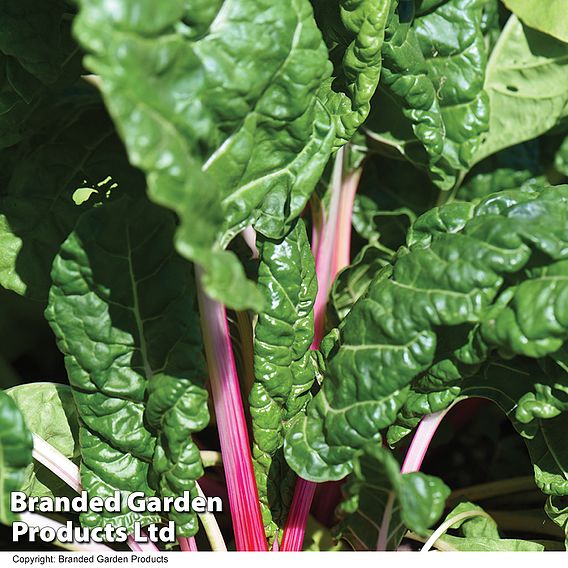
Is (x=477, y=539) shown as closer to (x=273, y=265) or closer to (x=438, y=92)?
(x=273, y=265)

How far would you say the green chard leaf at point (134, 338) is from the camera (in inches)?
43.8

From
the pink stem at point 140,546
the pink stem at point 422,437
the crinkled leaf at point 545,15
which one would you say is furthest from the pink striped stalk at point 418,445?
the crinkled leaf at point 545,15

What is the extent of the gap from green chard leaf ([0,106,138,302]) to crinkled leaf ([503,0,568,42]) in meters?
0.77

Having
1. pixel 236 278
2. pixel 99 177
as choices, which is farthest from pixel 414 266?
pixel 99 177

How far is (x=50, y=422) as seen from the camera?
1.35 m

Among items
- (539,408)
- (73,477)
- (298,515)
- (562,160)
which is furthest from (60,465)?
(562,160)

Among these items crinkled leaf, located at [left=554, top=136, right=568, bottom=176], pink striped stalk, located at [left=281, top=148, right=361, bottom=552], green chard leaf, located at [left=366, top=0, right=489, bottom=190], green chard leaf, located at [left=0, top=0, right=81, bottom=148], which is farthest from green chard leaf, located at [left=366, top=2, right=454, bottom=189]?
green chard leaf, located at [left=0, top=0, right=81, bottom=148]

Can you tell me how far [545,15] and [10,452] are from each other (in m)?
1.17

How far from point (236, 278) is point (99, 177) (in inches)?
23.7

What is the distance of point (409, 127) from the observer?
147 centimetres

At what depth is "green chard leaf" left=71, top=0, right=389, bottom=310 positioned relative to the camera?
81cm

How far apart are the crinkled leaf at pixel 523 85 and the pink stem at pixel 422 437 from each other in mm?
599

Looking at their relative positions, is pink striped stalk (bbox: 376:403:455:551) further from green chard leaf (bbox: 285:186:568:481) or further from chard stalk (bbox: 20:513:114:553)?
chard stalk (bbox: 20:513:114:553)

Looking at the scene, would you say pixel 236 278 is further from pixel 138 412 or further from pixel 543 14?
pixel 543 14
